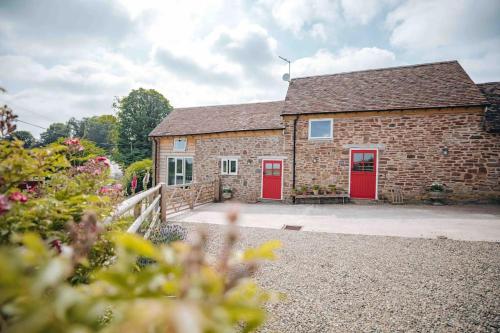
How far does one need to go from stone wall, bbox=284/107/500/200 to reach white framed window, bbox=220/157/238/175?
3641 mm

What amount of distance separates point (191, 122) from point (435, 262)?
16.1 metres

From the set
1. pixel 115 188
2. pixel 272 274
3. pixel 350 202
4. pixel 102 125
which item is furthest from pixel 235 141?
pixel 102 125

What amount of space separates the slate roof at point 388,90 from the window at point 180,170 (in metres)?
7.14

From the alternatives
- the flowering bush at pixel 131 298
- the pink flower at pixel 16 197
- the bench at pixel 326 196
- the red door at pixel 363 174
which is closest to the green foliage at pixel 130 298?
the flowering bush at pixel 131 298

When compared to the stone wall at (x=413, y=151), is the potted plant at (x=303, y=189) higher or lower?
lower

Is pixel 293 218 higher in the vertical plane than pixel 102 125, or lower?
lower

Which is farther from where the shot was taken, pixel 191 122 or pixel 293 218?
pixel 191 122

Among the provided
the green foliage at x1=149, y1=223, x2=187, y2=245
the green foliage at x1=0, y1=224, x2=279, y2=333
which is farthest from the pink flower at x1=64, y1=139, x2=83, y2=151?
the green foliage at x1=149, y1=223, x2=187, y2=245

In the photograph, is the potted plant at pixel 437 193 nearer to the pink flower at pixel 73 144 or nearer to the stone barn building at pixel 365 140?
the stone barn building at pixel 365 140

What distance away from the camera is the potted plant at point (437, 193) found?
1034cm

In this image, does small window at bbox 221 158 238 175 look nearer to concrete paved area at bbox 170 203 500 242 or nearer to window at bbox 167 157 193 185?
window at bbox 167 157 193 185

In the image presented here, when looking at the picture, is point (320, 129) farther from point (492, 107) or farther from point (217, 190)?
point (492, 107)

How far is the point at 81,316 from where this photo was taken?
464 mm

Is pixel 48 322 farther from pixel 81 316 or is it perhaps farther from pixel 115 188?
pixel 115 188
